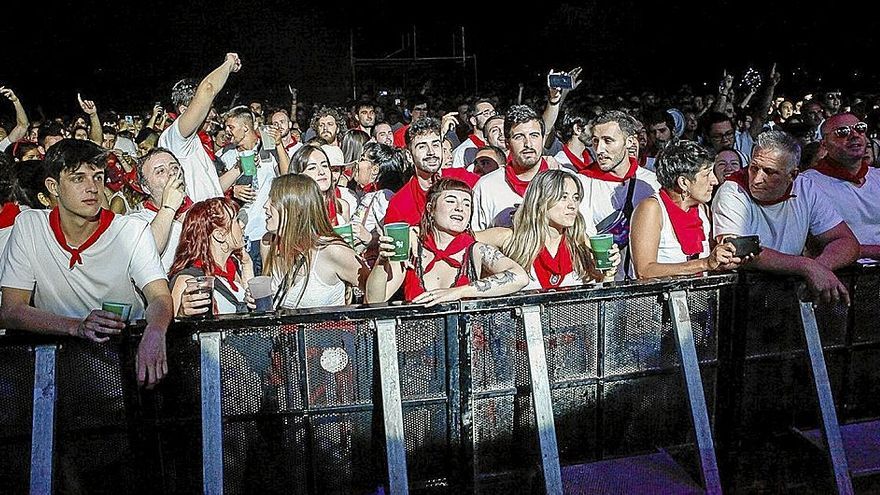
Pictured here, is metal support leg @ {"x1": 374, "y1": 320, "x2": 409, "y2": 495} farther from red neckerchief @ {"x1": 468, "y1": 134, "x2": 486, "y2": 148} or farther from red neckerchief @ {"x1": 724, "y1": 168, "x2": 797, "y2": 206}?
red neckerchief @ {"x1": 468, "y1": 134, "x2": 486, "y2": 148}

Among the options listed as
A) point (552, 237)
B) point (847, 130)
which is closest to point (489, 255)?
point (552, 237)

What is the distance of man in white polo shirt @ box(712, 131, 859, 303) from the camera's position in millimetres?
3695

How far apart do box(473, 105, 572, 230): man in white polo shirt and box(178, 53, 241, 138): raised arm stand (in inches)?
78.3

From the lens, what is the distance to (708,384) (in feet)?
10.2

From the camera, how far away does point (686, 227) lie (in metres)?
4.03

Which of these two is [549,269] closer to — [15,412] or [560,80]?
[15,412]

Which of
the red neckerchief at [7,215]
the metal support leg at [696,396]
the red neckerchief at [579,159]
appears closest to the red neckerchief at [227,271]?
the red neckerchief at [7,215]

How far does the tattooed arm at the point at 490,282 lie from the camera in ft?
9.37

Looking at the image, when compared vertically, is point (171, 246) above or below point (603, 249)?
above

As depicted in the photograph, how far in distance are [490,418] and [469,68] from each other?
63.0 ft

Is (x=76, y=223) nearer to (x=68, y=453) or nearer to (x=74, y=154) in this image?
(x=74, y=154)

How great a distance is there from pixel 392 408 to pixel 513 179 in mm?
2654

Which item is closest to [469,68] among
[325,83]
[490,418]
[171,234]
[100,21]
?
[325,83]

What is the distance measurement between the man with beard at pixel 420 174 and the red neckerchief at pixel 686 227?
157 cm
